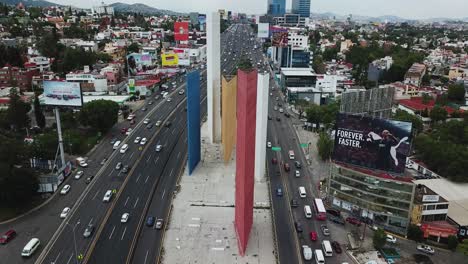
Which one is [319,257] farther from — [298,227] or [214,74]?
[214,74]

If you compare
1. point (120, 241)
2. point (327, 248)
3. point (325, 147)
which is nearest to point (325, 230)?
point (327, 248)

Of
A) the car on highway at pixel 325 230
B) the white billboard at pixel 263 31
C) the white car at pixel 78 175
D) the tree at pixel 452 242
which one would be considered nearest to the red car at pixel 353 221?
the car on highway at pixel 325 230

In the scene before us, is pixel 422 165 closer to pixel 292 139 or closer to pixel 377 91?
pixel 377 91

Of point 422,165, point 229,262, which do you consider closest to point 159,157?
point 229,262

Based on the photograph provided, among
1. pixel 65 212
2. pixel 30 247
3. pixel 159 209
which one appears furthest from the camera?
pixel 159 209

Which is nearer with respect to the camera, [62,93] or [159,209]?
[159,209]

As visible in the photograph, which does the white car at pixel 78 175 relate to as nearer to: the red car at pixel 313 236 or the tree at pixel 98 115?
the tree at pixel 98 115

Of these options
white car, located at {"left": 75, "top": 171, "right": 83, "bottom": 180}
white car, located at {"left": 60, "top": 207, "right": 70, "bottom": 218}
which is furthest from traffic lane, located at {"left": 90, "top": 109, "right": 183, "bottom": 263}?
white car, located at {"left": 75, "top": 171, "right": 83, "bottom": 180}
